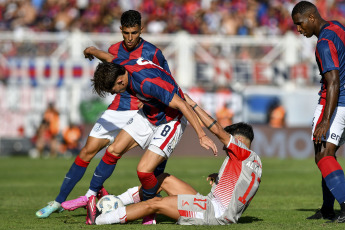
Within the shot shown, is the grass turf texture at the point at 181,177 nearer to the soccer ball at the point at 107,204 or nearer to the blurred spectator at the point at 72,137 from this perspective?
the soccer ball at the point at 107,204

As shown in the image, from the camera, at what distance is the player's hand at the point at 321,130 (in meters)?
8.06

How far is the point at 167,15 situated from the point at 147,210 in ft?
64.7

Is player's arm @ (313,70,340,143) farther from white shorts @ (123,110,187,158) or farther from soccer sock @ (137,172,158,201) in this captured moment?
soccer sock @ (137,172,158,201)

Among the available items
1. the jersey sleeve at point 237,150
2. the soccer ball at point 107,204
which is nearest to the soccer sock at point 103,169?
the soccer ball at point 107,204

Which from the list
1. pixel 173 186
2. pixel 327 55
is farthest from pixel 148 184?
pixel 327 55

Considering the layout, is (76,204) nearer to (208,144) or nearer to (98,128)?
(98,128)

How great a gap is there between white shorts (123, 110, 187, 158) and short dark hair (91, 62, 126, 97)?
2.87 feet

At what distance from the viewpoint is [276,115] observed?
23.0 metres

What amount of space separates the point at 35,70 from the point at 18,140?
2.51m

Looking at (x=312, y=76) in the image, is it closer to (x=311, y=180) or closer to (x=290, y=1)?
(x=290, y=1)

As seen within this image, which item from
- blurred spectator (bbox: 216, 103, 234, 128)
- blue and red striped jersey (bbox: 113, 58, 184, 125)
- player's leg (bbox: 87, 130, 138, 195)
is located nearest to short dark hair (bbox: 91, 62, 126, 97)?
blue and red striped jersey (bbox: 113, 58, 184, 125)

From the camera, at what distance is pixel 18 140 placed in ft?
77.6

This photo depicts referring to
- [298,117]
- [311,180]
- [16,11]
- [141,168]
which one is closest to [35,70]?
[16,11]

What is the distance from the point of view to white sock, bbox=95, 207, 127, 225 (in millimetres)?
7883
